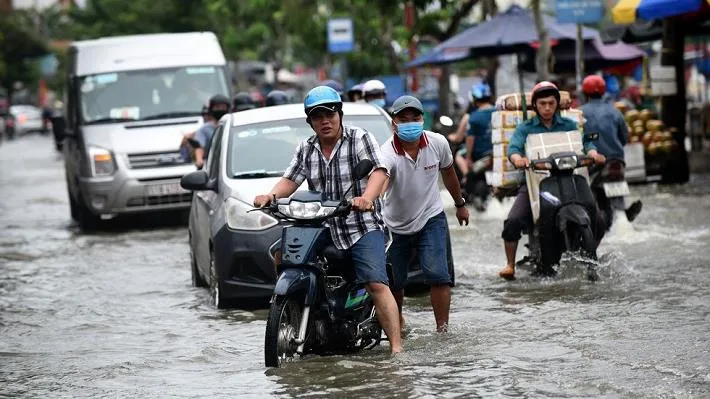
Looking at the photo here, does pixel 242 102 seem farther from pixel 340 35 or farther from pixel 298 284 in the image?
pixel 340 35

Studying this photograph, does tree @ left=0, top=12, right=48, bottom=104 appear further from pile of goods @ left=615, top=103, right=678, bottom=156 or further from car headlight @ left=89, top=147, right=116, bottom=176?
car headlight @ left=89, top=147, right=116, bottom=176

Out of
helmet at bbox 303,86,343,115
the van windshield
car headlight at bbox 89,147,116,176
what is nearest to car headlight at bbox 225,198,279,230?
helmet at bbox 303,86,343,115

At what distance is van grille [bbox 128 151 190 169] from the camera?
66.4 feet

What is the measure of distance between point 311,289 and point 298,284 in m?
0.13

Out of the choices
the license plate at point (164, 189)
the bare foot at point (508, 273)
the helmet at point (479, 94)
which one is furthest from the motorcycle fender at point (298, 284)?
the license plate at point (164, 189)

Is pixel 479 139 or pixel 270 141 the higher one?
pixel 270 141

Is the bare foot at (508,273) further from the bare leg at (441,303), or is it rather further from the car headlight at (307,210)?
the car headlight at (307,210)

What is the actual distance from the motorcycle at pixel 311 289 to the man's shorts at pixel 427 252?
644 millimetres

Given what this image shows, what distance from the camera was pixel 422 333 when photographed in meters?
10.3

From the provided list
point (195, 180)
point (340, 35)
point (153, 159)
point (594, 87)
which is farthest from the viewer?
point (340, 35)

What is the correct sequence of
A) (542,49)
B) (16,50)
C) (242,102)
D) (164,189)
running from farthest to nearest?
(16,50) < (542,49) < (164,189) < (242,102)

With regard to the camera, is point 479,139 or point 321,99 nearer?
point 321,99

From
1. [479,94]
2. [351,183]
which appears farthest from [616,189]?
[351,183]

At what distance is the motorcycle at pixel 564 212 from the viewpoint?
12.4 metres
